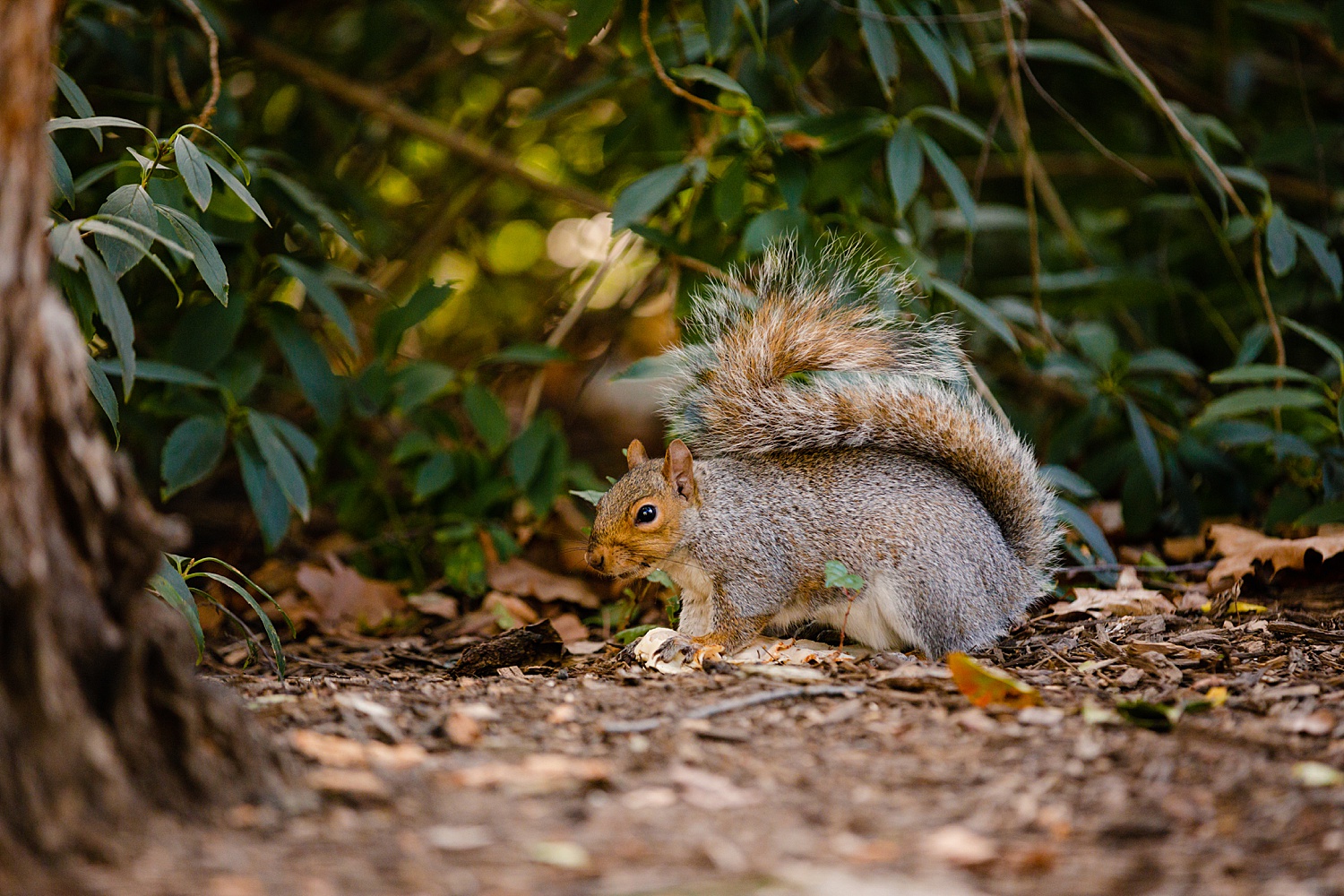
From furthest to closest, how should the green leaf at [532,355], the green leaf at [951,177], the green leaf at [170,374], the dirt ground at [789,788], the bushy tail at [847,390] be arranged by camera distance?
1. the green leaf at [532,355]
2. the green leaf at [951,177]
3. the green leaf at [170,374]
4. the bushy tail at [847,390]
5. the dirt ground at [789,788]

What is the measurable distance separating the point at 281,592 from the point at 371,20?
2.42 meters

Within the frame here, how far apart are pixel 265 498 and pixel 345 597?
1.70ft

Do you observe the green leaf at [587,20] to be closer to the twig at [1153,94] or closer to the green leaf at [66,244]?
the twig at [1153,94]

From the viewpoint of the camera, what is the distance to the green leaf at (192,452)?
278cm

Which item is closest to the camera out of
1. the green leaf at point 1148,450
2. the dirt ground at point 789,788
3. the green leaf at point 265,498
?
the dirt ground at point 789,788

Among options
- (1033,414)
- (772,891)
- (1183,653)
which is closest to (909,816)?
(772,891)

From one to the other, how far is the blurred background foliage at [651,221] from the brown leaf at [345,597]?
17cm

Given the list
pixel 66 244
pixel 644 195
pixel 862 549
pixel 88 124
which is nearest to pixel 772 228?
pixel 644 195

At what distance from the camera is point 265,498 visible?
290 cm

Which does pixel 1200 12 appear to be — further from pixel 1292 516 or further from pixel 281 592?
pixel 281 592

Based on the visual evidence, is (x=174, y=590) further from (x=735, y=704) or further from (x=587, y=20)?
(x=587, y=20)

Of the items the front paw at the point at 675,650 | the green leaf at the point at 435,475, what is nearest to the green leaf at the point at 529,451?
the green leaf at the point at 435,475

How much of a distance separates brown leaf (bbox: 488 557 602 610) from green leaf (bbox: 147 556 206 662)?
48.0 inches

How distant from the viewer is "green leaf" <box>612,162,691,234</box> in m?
2.90
